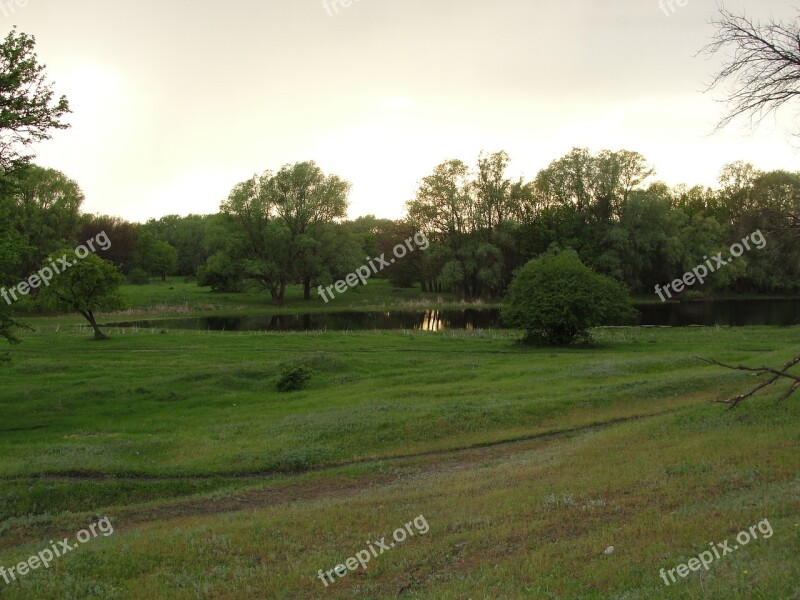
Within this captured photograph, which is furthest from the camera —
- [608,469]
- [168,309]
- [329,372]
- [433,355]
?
[168,309]

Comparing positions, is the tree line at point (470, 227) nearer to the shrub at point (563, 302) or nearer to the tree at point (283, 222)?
the tree at point (283, 222)

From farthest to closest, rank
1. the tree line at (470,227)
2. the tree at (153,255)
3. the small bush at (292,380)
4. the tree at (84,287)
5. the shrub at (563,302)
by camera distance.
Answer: the tree at (153,255), the tree line at (470,227), the shrub at (563,302), the tree at (84,287), the small bush at (292,380)

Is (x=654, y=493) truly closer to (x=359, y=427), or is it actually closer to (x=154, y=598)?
(x=154, y=598)

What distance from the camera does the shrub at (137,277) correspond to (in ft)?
337

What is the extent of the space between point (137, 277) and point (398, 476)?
97.6 metres

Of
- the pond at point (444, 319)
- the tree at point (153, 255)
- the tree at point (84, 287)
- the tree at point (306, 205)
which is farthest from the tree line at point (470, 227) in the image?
the tree at point (84, 287)

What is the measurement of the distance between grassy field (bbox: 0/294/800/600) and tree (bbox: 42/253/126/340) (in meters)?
6.85

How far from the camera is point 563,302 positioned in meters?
42.7

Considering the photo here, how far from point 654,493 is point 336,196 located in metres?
77.8

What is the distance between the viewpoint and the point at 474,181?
297ft

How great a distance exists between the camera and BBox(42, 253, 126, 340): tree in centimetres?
4097

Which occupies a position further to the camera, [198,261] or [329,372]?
[198,261]

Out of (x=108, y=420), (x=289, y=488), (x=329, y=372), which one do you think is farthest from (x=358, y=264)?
Result: (x=289, y=488)

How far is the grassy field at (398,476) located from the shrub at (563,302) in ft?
31.6
